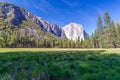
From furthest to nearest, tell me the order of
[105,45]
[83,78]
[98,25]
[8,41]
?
[8,41]
[98,25]
[105,45]
[83,78]

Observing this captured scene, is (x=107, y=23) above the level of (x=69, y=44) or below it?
above

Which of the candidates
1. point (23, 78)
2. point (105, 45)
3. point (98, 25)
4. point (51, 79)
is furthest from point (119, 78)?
point (98, 25)

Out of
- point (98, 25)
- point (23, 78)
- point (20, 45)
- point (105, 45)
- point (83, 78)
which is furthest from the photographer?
point (20, 45)

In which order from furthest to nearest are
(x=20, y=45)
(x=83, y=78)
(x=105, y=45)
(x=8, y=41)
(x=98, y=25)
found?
(x=20, y=45) → (x=8, y=41) → (x=98, y=25) → (x=105, y=45) → (x=83, y=78)

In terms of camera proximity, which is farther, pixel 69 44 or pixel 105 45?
pixel 69 44

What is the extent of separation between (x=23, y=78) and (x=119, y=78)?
3.03 meters

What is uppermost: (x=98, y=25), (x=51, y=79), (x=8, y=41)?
(x=98, y=25)

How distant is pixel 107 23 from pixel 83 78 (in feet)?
286

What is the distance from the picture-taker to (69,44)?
118m

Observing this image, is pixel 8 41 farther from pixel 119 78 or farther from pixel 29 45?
pixel 119 78

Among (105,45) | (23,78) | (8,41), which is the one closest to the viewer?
(23,78)

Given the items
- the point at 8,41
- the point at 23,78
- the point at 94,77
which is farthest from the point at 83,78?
the point at 8,41

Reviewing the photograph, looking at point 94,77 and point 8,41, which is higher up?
point 8,41

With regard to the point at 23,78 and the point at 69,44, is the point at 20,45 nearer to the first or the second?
the point at 69,44
